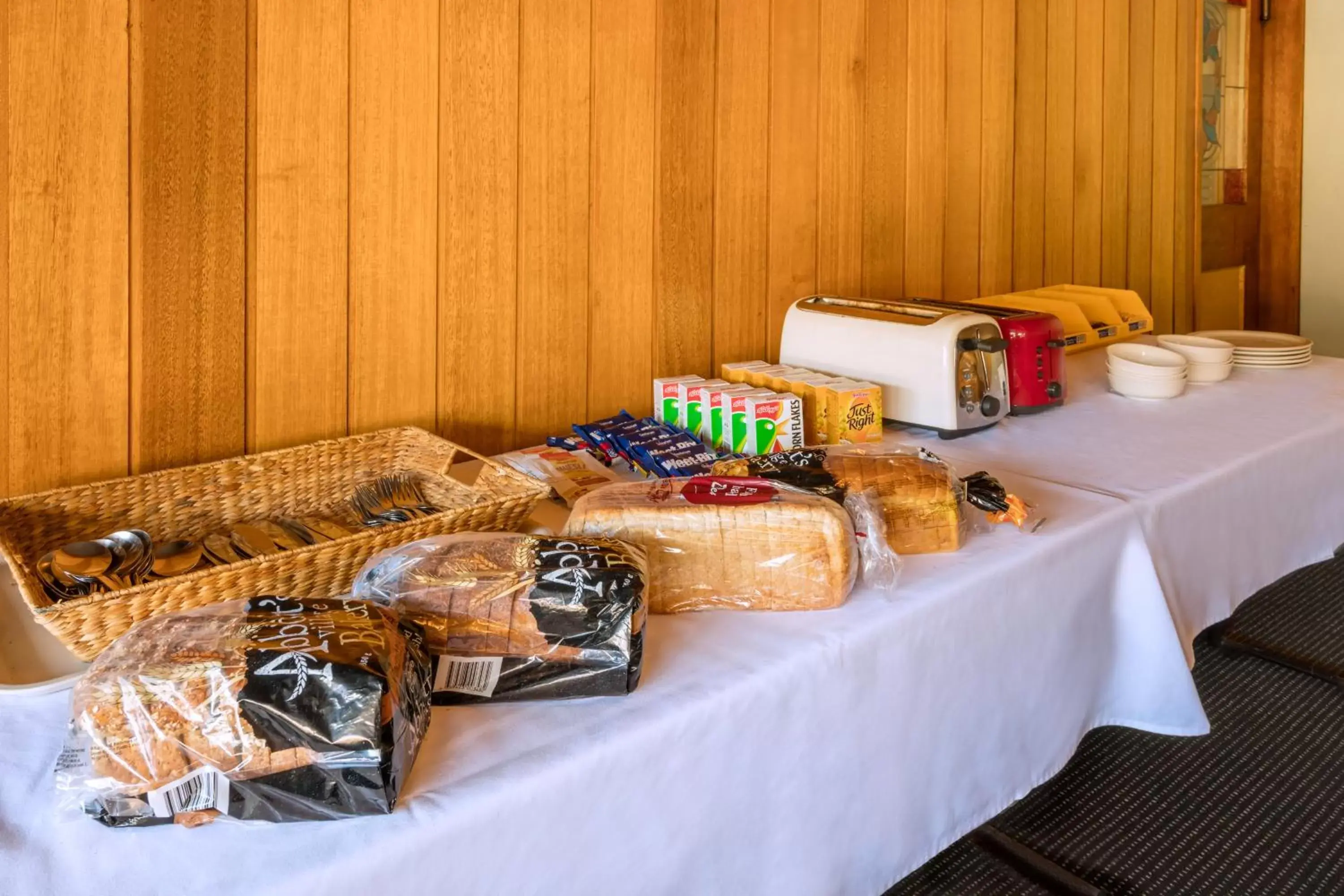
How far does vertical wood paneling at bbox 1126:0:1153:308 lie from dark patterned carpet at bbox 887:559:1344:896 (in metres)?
1.16

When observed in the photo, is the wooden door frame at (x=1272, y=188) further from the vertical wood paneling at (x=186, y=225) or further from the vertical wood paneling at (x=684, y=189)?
the vertical wood paneling at (x=186, y=225)

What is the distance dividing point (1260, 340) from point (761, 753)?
1.86 m

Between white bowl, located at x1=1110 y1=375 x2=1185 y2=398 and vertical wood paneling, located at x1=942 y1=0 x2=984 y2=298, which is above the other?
vertical wood paneling, located at x1=942 y1=0 x2=984 y2=298

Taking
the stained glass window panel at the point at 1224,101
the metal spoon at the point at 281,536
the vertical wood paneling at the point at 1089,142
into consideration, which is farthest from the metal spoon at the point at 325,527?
the stained glass window panel at the point at 1224,101

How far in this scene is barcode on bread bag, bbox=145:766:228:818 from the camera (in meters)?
0.70

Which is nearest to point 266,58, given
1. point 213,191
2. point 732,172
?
point 213,191

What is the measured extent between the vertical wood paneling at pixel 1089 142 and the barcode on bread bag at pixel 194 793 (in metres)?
2.44

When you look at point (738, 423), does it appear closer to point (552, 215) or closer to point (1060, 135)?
point (552, 215)

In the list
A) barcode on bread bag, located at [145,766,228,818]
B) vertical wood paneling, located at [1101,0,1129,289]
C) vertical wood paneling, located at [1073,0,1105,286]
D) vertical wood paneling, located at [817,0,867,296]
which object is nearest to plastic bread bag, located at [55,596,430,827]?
barcode on bread bag, located at [145,766,228,818]

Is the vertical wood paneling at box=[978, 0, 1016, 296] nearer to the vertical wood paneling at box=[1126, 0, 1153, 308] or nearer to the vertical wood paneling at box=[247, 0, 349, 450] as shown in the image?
the vertical wood paneling at box=[1126, 0, 1153, 308]

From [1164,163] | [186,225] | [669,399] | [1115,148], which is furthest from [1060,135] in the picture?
[186,225]

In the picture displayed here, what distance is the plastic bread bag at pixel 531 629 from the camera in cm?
87

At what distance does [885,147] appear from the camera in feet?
7.09

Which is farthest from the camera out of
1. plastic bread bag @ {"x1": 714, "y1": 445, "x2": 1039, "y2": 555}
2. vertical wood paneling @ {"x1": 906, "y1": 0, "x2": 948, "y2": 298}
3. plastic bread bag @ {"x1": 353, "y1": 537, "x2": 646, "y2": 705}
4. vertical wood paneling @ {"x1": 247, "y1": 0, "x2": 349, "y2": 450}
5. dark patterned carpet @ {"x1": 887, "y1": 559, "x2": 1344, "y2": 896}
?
vertical wood paneling @ {"x1": 906, "y1": 0, "x2": 948, "y2": 298}
